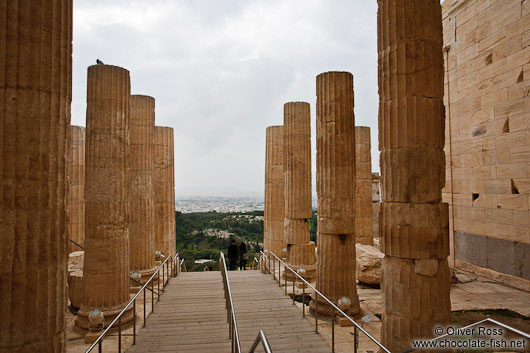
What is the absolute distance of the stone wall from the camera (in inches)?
494

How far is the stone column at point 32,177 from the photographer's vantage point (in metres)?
3.90

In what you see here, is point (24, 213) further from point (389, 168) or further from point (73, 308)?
point (73, 308)

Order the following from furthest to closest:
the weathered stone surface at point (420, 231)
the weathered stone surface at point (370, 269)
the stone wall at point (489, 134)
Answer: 1. the weathered stone surface at point (370, 269)
2. the stone wall at point (489, 134)
3. the weathered stone surface at point (420, 231)

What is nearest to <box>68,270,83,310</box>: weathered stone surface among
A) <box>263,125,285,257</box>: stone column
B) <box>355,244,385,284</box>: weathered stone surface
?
<box>355,244,385,284</box>: weathered stone surface

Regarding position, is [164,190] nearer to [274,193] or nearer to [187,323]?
[274,193]

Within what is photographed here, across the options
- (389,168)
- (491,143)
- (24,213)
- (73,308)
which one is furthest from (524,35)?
(73,308)

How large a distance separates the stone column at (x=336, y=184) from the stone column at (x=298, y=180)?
4502mm

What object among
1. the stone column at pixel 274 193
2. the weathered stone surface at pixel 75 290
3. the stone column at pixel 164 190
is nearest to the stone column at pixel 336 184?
the weathered stone surface at pixel 75 290

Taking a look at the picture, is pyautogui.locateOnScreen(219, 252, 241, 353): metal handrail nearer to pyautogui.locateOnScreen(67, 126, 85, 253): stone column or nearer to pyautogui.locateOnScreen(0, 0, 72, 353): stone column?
pyautogui.locateOnScreen(0, 0, 72, 353): stone column

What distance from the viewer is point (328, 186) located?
10422 millimetres

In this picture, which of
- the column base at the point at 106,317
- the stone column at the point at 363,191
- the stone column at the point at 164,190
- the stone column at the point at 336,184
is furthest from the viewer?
the stone column at the point at 363,191

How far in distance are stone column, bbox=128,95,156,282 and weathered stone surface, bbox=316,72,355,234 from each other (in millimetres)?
7084

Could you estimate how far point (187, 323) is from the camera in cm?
874

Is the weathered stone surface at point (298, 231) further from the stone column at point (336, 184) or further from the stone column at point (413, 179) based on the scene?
the stone column at point (413, 179)
